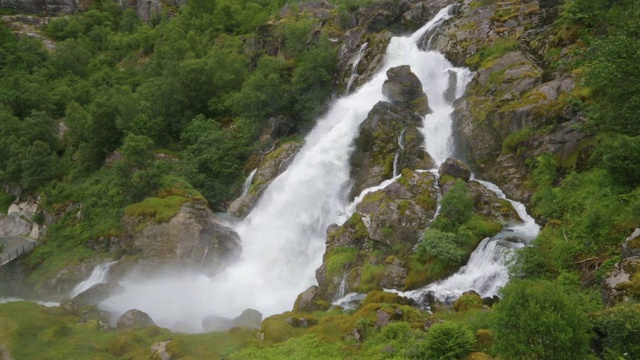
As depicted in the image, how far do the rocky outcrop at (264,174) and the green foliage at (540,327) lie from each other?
2512cm

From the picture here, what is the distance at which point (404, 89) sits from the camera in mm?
35250

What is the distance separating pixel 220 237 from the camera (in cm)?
2964

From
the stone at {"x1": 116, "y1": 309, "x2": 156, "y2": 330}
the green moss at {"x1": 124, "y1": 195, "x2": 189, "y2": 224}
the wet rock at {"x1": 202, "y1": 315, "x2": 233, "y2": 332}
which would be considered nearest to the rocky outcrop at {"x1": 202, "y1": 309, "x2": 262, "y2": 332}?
the wet rock at {"x1": 202, "y1": 315, "x2": 233, "y2": 332}

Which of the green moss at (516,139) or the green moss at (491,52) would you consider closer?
the green moss at (516,139)

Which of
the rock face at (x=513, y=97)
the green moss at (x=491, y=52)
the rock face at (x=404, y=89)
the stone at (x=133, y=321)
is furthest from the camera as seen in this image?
the rock face at (x=404, y=89)

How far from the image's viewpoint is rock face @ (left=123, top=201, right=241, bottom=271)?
28984mm

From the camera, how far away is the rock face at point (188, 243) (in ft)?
95.1

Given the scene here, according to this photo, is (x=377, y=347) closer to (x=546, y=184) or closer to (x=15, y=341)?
(x=546, y=184)

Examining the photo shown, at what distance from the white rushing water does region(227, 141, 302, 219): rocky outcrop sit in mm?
679

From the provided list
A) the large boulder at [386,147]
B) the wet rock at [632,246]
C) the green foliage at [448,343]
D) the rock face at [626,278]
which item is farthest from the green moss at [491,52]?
the green foliage at [448,343]

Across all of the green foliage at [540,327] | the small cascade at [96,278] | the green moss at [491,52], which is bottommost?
the small cascade at [96,278]

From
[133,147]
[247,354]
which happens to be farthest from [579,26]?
[133,147]

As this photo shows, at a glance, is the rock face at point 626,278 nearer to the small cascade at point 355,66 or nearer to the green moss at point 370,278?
the green moss at point 370,278

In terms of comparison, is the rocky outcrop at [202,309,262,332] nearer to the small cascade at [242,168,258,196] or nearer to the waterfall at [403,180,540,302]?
the waterfall at [403,180,540,302]
